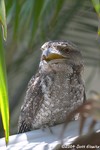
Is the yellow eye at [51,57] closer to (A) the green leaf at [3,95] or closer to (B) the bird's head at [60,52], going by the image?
(B) the bird's head at [60,52]

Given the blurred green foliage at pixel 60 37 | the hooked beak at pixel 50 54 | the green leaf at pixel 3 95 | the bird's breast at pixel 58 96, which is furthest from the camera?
the blurred green foliage at pixel 60 37

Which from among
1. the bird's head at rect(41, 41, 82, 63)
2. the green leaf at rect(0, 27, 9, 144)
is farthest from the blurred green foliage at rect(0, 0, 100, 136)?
the green leaf at rect(0, 27, 9, 144)

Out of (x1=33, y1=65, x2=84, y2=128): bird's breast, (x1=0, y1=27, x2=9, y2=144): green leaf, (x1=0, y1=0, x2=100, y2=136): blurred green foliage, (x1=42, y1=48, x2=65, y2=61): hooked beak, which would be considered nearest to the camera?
(x1=0, y1=27, x2=9, y2=144): green leaf

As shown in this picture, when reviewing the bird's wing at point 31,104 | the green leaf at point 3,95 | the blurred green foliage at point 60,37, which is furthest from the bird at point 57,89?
the green leaf at point 3,95

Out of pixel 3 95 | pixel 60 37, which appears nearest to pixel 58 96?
pixel 3 95

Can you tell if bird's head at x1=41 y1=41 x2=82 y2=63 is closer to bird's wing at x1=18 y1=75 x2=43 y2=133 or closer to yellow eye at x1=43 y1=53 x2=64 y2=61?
yellow eye at x1=43 y1=53 x2=64 y2=61

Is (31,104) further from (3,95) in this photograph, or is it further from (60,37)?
(60,37)
